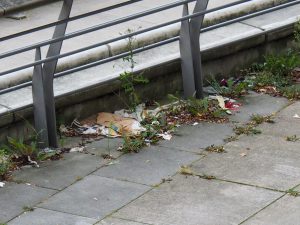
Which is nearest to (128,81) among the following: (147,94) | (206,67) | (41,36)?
(147,94)

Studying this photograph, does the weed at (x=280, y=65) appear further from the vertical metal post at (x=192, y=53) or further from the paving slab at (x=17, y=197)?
the paving slab at (x=17, y=197)

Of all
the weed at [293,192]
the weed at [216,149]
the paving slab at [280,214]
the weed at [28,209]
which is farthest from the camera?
the weed at [216,149]

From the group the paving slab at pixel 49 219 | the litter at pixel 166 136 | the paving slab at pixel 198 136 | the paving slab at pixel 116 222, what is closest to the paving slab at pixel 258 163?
the paving slab at pixel 198 136

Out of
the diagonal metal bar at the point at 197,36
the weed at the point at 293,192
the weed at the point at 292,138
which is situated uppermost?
the diagonal metal bar at the point at 197,36

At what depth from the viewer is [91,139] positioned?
7.72 m

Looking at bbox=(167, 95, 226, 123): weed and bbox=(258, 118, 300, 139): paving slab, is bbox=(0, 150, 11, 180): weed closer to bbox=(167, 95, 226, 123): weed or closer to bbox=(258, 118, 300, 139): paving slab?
bbox=(167, 95, 226, 123): weed

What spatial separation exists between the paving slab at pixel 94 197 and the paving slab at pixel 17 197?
0.31 ft

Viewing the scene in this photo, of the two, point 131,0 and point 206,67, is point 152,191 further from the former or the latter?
point 206,67

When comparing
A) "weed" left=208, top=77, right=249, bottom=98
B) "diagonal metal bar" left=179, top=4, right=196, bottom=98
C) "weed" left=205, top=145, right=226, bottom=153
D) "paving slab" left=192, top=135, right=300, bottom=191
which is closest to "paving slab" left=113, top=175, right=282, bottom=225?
"paving slab" left=192, top=135, right=300, bottom=191

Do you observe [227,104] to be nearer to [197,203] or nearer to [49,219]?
[197,203]

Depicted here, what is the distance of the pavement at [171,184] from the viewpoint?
634cm

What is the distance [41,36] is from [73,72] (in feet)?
6.22

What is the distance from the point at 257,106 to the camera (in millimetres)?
8383

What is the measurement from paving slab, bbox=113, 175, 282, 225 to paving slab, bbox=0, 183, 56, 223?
2.02 feet
